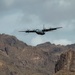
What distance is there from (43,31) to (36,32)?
266 centimetres

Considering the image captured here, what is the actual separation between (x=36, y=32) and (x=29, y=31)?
2.04 metres

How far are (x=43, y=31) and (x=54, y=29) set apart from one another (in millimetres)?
3808

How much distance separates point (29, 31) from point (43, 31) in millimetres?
4319

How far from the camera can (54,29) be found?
365 ft

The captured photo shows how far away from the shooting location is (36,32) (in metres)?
112

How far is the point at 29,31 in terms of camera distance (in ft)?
367

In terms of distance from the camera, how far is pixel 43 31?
11344 centimetres
